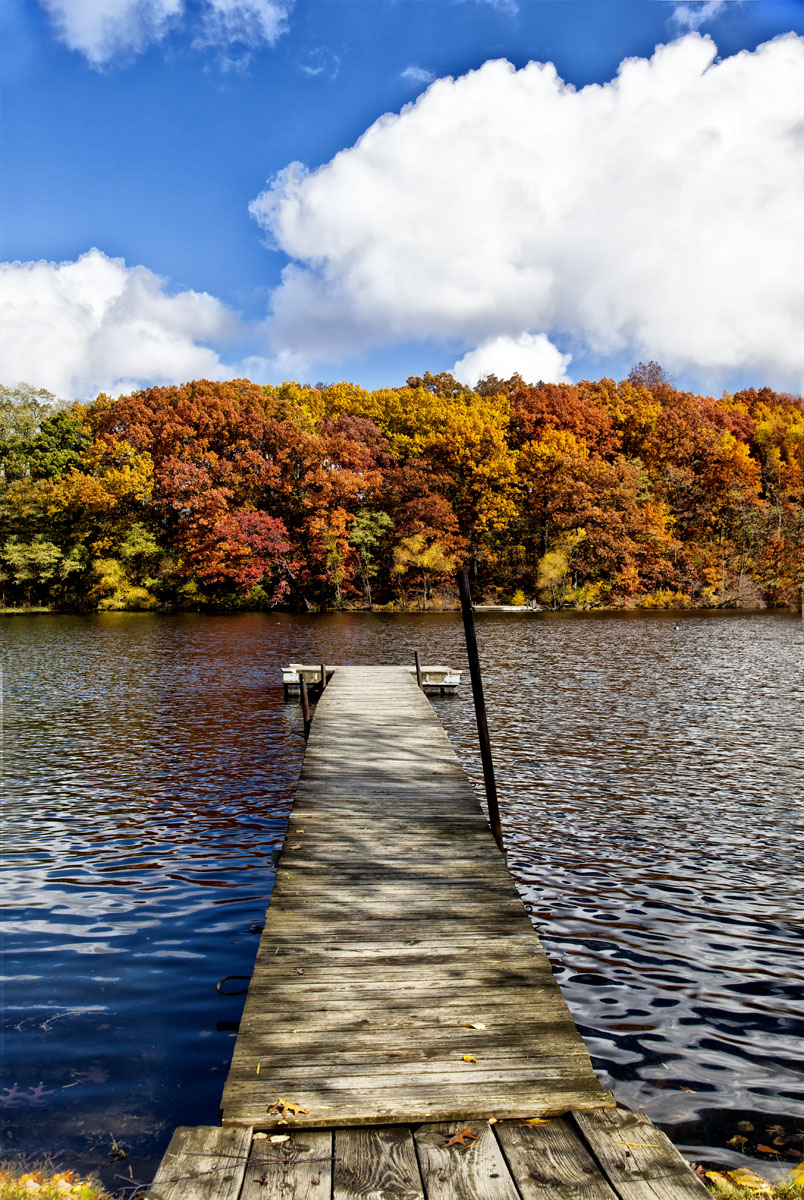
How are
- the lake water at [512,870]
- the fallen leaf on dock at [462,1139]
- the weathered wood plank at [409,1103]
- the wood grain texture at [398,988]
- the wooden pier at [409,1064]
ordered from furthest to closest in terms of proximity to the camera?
the lake water at [512,870]
the wood grain texture at [398,988]
the weathered wood plank at [409,1103]
the fallen leaf on dock at [462,1139]
the wooden pier at [409,1064]

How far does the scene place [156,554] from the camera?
6006 centimetres

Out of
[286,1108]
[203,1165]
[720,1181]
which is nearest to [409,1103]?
[286,1108]

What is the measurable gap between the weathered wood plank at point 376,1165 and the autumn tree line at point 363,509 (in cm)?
5543

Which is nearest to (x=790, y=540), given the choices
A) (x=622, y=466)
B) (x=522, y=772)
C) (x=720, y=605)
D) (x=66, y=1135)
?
(x=720, y=605)

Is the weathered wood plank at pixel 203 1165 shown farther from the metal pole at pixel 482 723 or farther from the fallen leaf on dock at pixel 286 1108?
the metal pole at pixel 482 723

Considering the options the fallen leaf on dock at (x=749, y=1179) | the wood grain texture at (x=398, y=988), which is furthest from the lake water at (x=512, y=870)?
the wood grain texture at (x=398, y=988)

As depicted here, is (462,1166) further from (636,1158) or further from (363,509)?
(363,509)

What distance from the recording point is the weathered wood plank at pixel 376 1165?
10.5ft

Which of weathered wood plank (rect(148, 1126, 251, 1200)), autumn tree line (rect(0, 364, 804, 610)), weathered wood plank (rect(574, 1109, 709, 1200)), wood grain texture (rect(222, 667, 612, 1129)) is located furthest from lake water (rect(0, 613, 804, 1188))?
autumn tree line (rect(0, 364, 804, 610))

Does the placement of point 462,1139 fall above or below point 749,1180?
above

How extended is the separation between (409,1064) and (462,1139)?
22.3 inches

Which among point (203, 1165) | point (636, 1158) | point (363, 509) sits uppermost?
point (363, 509)

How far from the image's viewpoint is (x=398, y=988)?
4.82 m

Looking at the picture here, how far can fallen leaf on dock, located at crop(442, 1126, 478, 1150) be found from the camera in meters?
3.50
